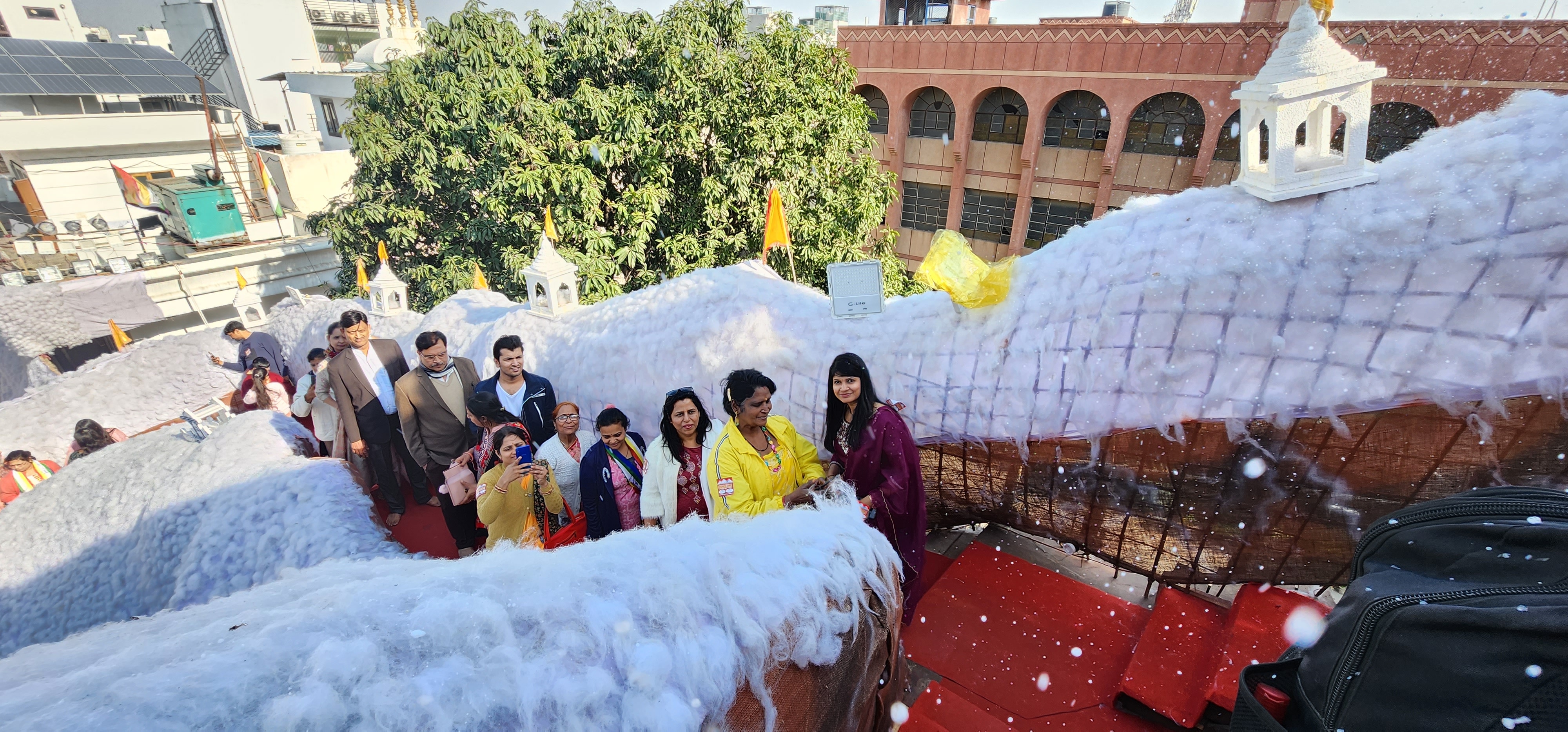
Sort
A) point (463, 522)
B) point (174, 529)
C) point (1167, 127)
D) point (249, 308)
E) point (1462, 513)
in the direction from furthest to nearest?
point (1167, 127)
point (249, 308)
point (174, 529)
point (463, 522)
point (1462, 513)

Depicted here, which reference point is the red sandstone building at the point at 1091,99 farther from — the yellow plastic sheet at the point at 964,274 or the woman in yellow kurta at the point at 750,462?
the woman in yellow kurta at the point at 750,462

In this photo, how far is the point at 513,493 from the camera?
2953 millimetres

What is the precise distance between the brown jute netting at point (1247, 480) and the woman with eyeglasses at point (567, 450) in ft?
6.08

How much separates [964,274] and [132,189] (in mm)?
18874

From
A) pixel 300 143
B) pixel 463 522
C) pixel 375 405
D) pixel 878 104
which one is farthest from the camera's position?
pixel 300 143

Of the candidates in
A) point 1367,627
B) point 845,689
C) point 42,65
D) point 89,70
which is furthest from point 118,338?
point 1367,627

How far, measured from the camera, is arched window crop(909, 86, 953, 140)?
13.5 metres

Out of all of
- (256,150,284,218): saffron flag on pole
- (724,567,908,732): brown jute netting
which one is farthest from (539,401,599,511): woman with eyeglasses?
(256,150,284,218): saffron flag on pole

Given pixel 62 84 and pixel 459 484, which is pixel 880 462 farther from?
pixel 62 84

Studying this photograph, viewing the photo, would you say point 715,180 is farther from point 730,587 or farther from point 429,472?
point 730,587

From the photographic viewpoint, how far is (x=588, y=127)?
25.8ft

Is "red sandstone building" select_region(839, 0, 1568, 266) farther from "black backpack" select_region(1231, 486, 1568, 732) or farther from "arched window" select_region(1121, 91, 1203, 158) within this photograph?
"black backpack" select_region(1231, 486, 1568, 732)

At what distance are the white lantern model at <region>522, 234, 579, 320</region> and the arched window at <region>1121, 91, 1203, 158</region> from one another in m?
10.8

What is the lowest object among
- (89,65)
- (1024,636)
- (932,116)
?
(1024,636)
